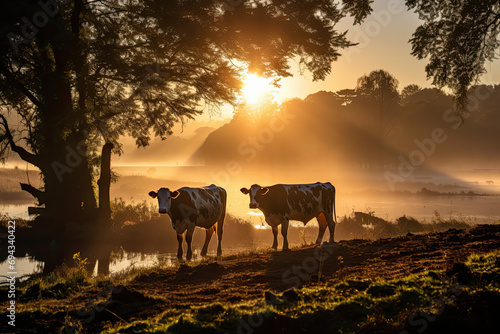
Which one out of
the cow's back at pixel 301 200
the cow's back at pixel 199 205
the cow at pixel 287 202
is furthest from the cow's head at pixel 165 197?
the cow's back at pixel 301 200

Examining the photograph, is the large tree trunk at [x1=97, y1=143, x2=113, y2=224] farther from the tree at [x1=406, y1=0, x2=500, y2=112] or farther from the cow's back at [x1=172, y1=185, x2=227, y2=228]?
the tree at [x1=406, y1=0, x2=500, y2=112]

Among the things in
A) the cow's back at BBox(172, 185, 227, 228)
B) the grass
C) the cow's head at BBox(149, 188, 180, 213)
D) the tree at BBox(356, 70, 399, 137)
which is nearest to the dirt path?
the grass

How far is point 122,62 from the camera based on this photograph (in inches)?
667

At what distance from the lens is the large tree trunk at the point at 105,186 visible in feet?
70.7

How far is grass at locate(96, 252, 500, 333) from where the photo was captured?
199 inches

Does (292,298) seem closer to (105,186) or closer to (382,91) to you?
(105,186)

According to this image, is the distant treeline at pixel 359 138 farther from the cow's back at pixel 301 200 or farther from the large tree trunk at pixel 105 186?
the cow's back at pixel 301 200

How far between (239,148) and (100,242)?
82.7m

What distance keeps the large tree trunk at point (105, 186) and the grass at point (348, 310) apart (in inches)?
662

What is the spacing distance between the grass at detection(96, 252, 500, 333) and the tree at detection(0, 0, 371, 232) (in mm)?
11793

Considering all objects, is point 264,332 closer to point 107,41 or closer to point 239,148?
point 107,41

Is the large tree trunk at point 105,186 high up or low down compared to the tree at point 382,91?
down

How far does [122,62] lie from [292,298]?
45.6 feet

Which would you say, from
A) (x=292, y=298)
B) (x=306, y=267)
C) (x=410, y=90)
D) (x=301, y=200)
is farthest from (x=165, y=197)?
(x=410, y=90)
